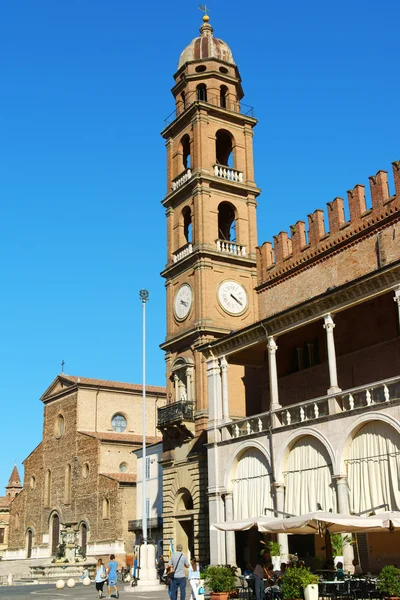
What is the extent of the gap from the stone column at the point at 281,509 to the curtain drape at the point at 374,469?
3296 millimetres

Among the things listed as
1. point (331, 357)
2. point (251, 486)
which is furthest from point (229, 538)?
point (331, 357)

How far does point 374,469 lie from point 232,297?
49.6 ft

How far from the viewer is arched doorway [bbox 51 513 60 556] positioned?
198ft

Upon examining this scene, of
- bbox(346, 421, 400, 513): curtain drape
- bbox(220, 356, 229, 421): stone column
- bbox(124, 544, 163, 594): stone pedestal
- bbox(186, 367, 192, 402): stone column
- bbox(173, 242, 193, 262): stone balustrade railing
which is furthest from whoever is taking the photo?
bbox(173, 242, 193, 262): stone balustrade railing

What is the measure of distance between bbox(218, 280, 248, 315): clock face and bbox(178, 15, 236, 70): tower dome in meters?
13.5

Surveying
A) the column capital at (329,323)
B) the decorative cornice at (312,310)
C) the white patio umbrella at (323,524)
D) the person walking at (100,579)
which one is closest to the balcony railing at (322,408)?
the column capital at (329,323)

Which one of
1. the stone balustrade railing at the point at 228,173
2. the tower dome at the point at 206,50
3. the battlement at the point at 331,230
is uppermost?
the tower dome at the point at 206,50

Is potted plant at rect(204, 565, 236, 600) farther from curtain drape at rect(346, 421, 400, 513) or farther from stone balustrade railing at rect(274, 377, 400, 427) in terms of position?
stone balustrade railing at rect(274, 377, 400, 427)

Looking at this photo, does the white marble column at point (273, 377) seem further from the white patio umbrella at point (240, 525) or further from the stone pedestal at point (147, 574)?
the stone pedestal at point (147, 574)

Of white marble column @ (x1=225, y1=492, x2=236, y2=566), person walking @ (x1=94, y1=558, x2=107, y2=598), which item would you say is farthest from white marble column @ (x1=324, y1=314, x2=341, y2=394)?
person walking @ (x1=94, y1=558, x2=107, y2=598)

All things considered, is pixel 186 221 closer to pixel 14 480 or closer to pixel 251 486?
pixel 251 486

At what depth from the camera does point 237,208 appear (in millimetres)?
36906

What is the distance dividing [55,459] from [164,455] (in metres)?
29.7

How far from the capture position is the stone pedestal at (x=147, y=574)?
2642cm
